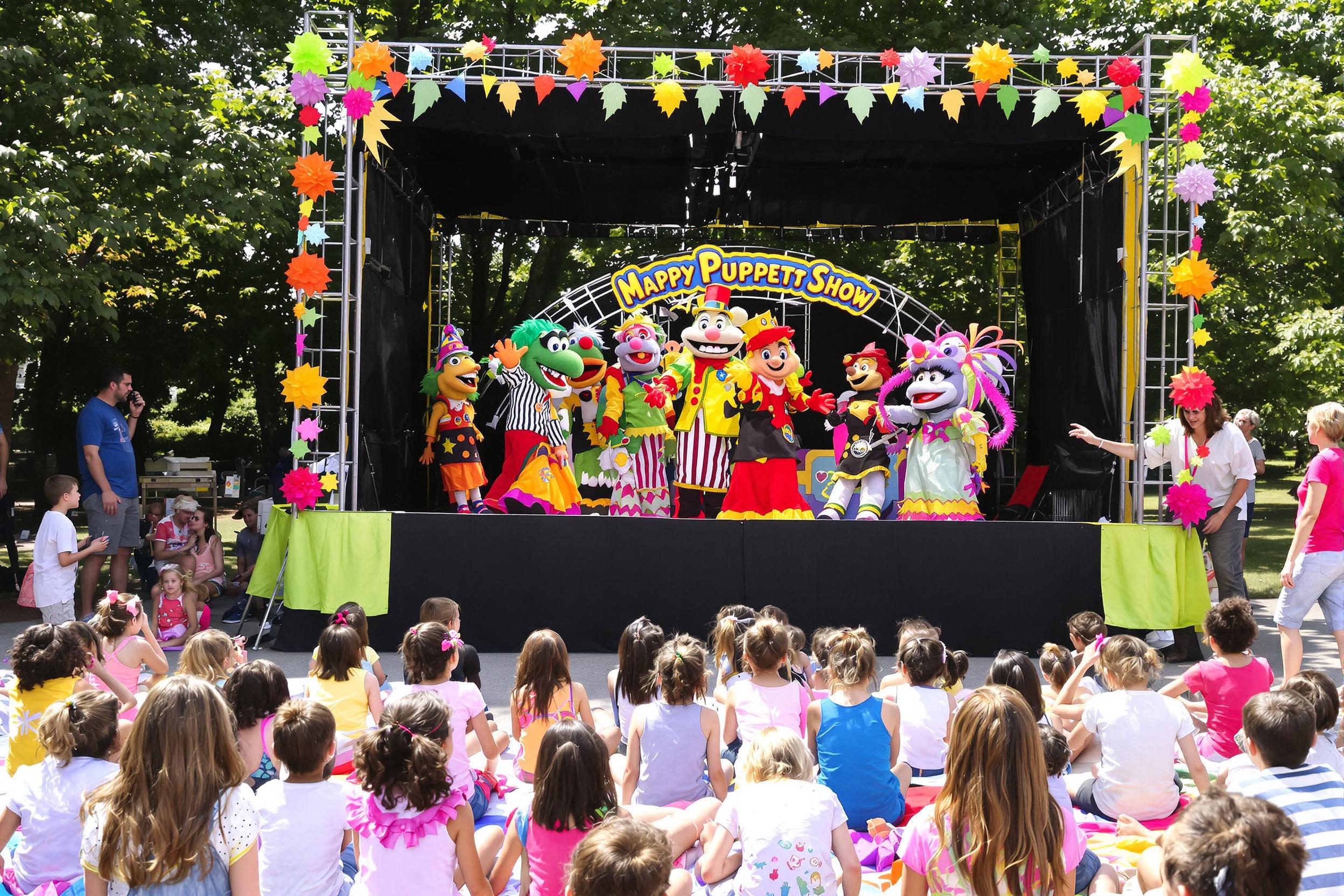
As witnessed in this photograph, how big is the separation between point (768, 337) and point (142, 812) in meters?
6.89

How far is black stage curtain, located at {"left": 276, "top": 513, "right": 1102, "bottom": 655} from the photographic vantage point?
7324 mm

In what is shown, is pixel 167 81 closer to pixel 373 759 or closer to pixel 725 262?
pixel 725 262

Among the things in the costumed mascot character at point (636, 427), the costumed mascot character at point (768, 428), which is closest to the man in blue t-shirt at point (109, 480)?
the costumed mascot character at point (636, 427)

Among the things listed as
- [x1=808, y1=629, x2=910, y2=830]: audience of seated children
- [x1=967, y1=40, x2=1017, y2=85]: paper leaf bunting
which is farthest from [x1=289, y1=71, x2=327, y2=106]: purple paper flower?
[x1=808, y1=629, x2=910, y2=830]: audience of seated children

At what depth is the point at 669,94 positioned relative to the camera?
302 inches

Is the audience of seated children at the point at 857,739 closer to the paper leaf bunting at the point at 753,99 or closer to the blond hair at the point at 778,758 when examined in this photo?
the blond hair at the point at 778,758

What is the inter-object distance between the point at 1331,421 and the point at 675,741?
3.99 metres

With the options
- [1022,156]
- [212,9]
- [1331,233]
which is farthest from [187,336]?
[1331,233]

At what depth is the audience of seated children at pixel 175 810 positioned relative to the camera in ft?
8.15

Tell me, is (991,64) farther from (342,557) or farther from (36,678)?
(36,678)

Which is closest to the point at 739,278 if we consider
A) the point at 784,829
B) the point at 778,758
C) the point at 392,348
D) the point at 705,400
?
the point at 705,400

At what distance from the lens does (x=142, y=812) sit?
2.49 metres

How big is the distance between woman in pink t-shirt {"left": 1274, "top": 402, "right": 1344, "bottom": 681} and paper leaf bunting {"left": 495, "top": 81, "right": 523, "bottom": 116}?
5001 mm

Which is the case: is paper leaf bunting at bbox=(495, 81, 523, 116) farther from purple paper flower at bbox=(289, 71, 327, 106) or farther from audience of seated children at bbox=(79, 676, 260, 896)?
audience of seated children at bbox=(79, 676, 260, 896)
